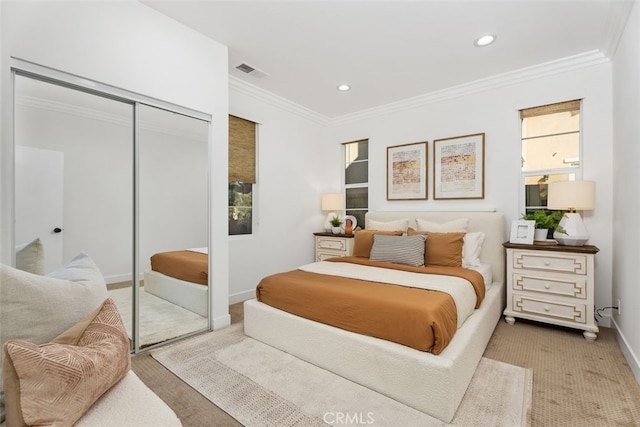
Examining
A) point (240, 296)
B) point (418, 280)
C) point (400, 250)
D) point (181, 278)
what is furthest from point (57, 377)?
point (240, 296)

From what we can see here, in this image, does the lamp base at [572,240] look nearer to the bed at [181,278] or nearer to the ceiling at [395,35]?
the ceiling at [395,35]

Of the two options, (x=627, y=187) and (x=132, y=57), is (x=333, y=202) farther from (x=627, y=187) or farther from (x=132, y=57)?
(x=627, y=187)

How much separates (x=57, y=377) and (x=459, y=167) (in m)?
4.05

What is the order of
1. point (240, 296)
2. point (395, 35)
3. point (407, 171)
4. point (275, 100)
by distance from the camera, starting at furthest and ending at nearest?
point (407, 171) < point (275, 100) < point (240, 296) < point (395, 35)

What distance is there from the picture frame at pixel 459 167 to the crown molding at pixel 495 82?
0.57 meters

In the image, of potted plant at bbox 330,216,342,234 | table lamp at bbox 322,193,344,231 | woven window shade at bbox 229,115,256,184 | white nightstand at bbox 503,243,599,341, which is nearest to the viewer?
white nightstand at bbox 503,243,599,341

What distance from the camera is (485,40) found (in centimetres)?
273

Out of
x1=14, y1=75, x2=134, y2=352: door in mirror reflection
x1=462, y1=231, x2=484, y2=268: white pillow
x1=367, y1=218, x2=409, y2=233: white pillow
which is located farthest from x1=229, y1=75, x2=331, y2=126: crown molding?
x1=462, y1=231, x2=484, y2=268: white pillow

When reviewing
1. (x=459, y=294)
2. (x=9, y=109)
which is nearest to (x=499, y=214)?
(x=459, y=294)

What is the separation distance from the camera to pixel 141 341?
7.93 feet

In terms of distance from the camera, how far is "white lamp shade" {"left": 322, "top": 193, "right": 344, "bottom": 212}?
4.66 m

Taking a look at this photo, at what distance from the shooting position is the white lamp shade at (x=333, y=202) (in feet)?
15.3

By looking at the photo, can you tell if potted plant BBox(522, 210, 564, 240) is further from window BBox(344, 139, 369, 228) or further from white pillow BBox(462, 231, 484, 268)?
window BBox(344, 139, 369, 228)

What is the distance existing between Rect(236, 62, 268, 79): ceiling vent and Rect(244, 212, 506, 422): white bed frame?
2.55 m
